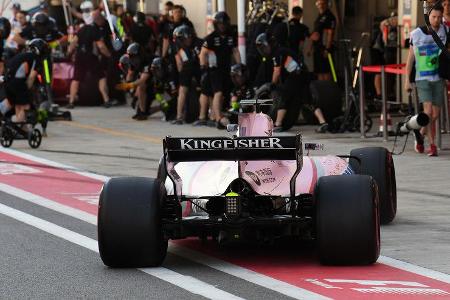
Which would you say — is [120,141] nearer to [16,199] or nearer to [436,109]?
[436,109]

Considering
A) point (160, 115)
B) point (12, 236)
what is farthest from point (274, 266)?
point (160, 115)

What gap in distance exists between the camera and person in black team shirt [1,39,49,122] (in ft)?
72.5

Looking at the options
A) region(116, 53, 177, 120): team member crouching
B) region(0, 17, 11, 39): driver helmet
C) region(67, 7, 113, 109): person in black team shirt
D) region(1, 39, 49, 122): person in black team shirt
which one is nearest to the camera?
region(1, 39, 49, 122): person in black team shirt

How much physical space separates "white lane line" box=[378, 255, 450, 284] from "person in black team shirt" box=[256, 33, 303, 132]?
11926 millimetres

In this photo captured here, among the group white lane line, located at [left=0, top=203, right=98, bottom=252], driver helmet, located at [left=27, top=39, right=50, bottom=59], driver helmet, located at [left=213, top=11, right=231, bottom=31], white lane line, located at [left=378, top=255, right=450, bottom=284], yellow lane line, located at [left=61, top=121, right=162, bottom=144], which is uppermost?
driver helmet, located at [left=213, top=11, right=231, bottom=31]

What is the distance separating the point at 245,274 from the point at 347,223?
0.76m

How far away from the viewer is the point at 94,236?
12.4 m

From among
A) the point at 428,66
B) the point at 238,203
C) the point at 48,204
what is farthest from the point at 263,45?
the point at 238,203

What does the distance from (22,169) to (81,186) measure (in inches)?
83.6

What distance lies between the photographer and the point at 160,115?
27688 mm

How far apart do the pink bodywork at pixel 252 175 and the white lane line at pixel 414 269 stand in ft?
2.40

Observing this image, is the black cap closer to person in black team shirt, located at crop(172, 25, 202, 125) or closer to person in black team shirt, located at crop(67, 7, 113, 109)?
person in black team shirt, located at crop(172, 25, 202, 125)

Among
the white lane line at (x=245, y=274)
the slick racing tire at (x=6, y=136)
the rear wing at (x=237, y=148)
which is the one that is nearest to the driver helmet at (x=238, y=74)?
the slick racing tire at (x=6, y=136)

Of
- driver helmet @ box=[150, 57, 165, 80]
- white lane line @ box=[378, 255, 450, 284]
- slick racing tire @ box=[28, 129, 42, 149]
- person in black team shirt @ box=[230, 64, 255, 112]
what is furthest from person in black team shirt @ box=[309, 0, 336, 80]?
white lane line @ box=[378, 255, 450, 284]
